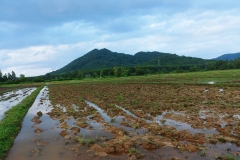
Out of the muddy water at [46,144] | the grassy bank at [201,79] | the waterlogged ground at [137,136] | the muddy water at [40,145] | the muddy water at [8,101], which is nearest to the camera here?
the waterlogged ground at [137,136]

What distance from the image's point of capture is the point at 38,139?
35.7 feet

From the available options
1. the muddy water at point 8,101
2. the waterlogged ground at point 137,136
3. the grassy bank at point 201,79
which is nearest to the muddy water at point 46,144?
the waterlogged ground at point 137,136

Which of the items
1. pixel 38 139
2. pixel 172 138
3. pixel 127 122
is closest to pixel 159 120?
pixel 127 122

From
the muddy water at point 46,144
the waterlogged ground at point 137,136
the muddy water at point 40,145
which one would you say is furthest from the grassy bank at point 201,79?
the muddy water at point 40,145

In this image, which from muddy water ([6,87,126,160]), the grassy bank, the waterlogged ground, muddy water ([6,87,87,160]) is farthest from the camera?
the grassy bank

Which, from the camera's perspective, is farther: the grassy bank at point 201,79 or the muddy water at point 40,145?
the grassy bank at point 201,79

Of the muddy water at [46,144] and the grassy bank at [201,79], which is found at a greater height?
the grassy bank at [201,79]

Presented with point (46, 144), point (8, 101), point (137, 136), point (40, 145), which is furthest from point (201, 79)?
point (40, 145)

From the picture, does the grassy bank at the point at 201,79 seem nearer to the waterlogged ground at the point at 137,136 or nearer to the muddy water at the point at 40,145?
the waterlogged ground at the point at 137,136

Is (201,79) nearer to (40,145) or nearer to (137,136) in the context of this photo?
(137,136)

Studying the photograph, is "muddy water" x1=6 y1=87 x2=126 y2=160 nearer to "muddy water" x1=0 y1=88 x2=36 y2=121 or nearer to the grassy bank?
"muddy water" x1=0 y1=88 x2=36 y2=121

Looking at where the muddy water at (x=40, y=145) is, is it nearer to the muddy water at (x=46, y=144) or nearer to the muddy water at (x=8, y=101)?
the muddy water at (x=46, y=144)

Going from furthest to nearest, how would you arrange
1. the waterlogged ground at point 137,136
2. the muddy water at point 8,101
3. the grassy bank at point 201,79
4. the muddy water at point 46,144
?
the grassy bank at point 201,79
the muddy water at point 8,101
the muddy water at point 46,144
the waterlogged ground at point 137,136

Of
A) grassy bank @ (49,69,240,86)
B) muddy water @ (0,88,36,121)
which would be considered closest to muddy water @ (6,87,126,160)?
muddy water @ (0,88,36,121)
